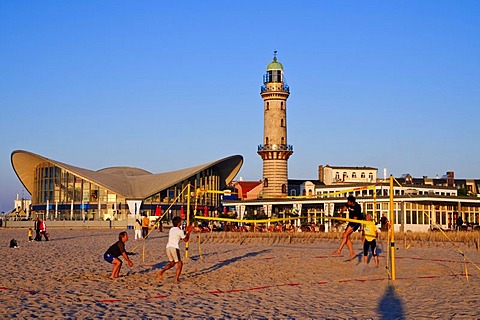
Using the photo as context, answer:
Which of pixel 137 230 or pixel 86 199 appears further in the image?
pixel 86 199

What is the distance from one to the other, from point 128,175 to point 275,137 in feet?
100

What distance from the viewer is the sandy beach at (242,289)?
35.9 ft

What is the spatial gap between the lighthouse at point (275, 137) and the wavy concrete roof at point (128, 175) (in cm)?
1427

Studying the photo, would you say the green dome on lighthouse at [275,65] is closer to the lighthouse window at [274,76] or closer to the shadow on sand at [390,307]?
the lighthouse window at [274,76]

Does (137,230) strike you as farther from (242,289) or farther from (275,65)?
(275,65)

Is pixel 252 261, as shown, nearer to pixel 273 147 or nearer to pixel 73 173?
pixel 273 147

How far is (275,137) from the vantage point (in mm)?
71000

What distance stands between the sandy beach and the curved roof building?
2303 inches

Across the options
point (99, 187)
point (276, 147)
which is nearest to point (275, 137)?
point (276, 147)

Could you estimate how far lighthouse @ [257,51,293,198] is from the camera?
70.0 m

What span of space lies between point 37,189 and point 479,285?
7783 centimetres

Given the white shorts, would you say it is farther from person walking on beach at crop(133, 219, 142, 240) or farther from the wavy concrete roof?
the wavy concrete roof

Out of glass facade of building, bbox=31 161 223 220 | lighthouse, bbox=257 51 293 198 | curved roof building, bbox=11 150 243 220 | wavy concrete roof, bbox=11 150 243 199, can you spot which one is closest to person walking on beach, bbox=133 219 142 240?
lighthouse, bbox=257 51 293 198

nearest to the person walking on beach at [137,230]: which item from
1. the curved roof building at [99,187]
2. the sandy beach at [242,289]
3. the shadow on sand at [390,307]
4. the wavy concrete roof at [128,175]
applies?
the sandy beach at [242,289]
